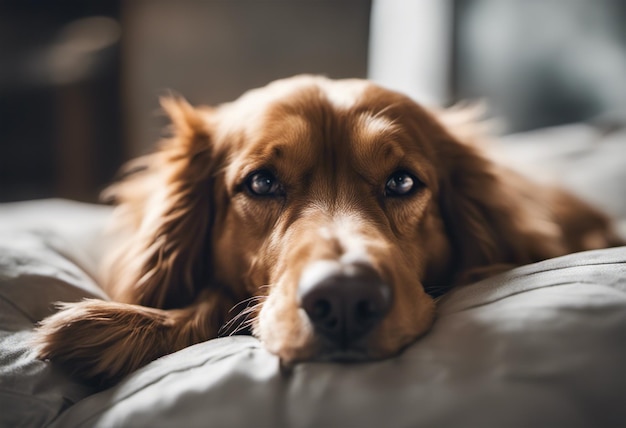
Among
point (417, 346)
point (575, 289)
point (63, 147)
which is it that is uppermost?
point (575, 289)

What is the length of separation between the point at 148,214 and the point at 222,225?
0.30 m

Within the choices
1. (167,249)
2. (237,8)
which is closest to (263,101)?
(167,249)

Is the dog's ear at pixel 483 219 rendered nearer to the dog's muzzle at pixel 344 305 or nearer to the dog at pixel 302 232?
the dog at pixel 302 232

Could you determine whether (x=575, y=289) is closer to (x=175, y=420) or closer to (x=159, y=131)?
(x=175, y=420)

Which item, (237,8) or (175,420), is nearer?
(175,420)

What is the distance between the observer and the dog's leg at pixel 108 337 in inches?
52.9

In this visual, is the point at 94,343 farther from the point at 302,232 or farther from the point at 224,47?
the point at 224,47

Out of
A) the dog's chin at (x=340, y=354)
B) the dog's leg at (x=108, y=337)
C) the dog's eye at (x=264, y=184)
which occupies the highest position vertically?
the dog's eye at (x=264, y=184)

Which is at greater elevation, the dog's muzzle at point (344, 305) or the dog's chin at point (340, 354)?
the dog's muzzle at point (344, 305)

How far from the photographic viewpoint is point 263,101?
72.5 inches

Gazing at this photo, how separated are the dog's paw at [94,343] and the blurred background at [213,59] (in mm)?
3395

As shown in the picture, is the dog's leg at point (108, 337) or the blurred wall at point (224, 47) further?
the blurred wall at point (224, 47)

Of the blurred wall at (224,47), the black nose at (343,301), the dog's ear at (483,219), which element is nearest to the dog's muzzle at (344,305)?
the black nose at (343,301)

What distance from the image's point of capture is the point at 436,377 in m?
1.03
